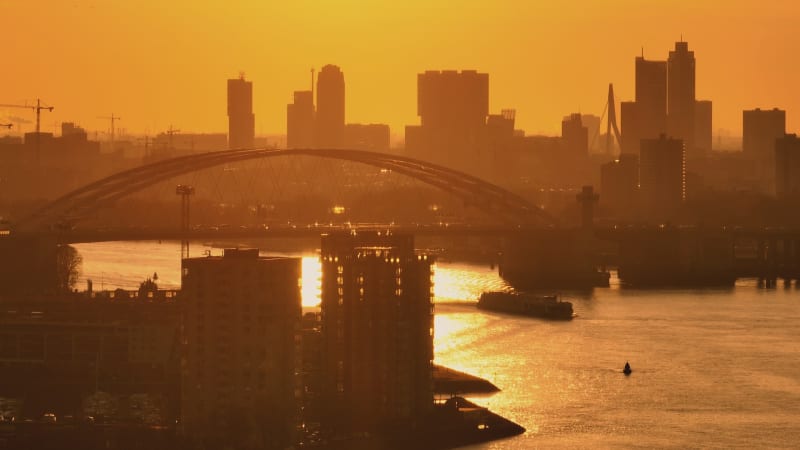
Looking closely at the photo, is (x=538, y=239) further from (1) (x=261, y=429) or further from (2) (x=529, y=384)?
(1) (x=261, y=429)

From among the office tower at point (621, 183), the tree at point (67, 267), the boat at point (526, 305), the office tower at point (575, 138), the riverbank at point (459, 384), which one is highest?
the office tower at point (575, 138)

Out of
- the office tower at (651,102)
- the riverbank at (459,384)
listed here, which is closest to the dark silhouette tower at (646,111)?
the office tower at (651,102)

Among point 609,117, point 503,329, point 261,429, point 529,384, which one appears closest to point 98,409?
point 261,429

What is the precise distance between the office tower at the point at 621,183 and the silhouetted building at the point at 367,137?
82.6 feet

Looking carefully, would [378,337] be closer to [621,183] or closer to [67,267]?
[67,267]

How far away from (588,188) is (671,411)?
26.3 m

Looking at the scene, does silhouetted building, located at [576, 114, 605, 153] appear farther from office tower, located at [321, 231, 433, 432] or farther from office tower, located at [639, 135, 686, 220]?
office tower, located at [321, 231, 433, 432]

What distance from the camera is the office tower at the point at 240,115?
99.1 m

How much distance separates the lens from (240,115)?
9975cm

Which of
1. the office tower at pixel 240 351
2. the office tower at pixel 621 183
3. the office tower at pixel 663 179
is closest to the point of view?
the office tower at pixel 240 351

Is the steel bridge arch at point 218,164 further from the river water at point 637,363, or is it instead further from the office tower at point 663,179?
the office tower at point 663,179

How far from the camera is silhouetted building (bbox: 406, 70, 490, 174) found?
101062 mm

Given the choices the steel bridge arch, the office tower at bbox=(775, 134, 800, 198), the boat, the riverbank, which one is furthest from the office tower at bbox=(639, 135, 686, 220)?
the riverbank

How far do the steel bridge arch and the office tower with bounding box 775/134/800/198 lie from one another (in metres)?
25.0
